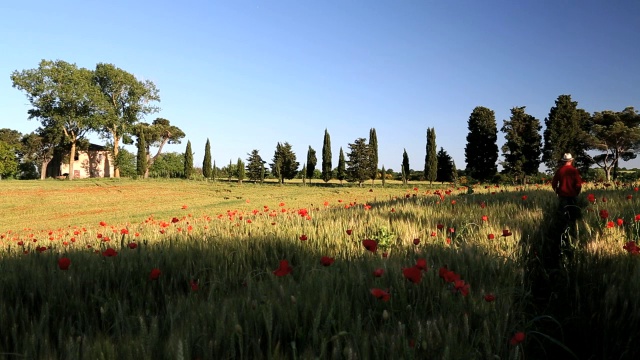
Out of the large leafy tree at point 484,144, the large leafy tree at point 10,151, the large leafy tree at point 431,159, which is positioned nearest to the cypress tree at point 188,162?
the large leafy tree at point 10,151

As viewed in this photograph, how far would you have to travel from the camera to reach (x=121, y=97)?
63.0m

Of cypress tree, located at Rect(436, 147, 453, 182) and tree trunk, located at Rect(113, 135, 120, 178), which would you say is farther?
cypress tree, located at Rect(436, 147, 453, 182)

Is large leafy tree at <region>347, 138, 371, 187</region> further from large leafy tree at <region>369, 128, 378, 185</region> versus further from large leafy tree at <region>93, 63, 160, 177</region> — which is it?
large leafy tree at <region>93, 63, 160, 177</region>

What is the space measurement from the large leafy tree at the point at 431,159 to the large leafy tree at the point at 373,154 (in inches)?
361

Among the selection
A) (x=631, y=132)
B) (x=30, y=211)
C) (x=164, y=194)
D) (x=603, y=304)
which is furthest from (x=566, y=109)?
(x=30, y=211)

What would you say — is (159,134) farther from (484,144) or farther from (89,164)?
(484,144)

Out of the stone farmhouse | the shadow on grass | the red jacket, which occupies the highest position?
the stone farmhouse

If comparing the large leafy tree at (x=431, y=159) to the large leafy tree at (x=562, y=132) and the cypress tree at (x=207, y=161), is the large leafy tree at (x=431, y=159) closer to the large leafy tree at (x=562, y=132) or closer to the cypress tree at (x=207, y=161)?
the large leafy tree at (x=562, y=132)

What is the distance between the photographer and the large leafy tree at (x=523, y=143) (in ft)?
160

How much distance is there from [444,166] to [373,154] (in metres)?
14.1

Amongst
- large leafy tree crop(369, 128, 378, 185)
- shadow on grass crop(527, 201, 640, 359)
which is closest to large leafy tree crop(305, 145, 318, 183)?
large leafy tree crop(369, 128, 378, 185)

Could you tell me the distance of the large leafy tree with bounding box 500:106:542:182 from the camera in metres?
48.6

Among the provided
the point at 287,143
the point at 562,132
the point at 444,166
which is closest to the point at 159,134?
the point at 287,143

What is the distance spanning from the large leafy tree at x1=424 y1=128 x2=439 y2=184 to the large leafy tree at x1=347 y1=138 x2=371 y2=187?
424 inches
